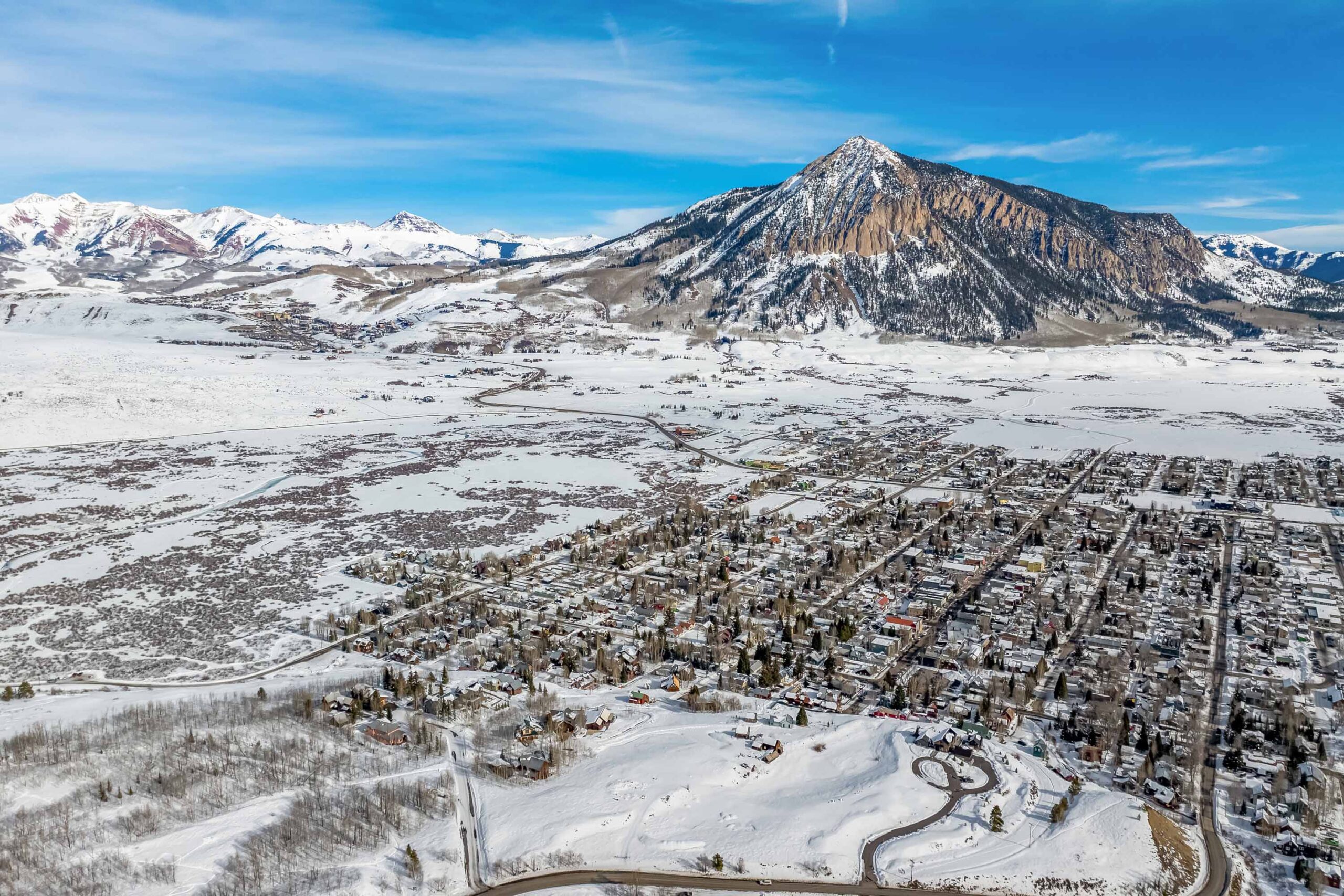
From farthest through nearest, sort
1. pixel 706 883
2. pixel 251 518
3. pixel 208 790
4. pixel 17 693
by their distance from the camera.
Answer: pixel 251 518
pixel 17 693
pixel 208 790
pixel 706 883

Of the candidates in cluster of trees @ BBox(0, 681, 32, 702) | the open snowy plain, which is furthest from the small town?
cluster of trees @ BBox(0, 681, 32, 702)

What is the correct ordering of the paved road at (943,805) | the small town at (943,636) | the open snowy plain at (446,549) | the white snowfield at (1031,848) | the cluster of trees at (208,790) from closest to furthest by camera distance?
1. the cluster of trees at (208,790)
2. the white snowfield at (1031,848)
3. the paved road at (943,805)
4. the open snowy plain at (446,549)
5. the small town at (943,636)

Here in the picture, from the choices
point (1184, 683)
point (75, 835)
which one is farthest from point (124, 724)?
point (1184, 683)

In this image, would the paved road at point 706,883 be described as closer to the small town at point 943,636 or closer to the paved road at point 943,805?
the paved road at point 943,805

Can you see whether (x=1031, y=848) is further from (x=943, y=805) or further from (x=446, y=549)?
(x=446, y=549)

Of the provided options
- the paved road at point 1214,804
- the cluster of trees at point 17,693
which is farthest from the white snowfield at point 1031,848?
the cluster of trees at point 17,693

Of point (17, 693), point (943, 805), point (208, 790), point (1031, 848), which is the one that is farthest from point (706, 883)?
point (17, 693)

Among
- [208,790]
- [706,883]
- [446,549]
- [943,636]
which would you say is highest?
[446,549]

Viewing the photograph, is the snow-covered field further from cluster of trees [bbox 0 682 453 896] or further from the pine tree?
the pine tree

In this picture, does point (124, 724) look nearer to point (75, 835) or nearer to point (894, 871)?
point (75, 835)
